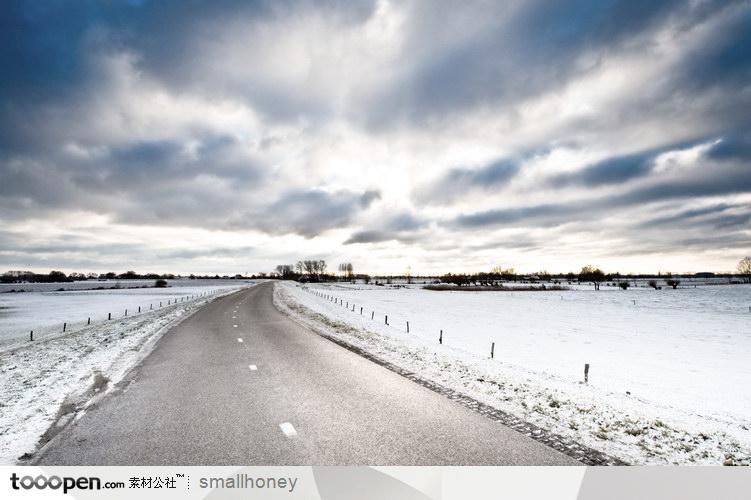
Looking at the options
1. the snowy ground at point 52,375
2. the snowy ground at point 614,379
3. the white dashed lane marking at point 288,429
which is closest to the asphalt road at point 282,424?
the white dashed lane marking at point 288,429

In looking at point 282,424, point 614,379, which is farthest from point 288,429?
point 614,379

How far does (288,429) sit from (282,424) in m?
0.30

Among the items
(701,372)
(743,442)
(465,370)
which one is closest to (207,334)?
(465,370)

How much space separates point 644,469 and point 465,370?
634 cm

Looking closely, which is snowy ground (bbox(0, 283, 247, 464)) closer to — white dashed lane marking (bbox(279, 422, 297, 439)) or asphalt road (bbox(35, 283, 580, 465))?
asphalt road (bbox(35, 283, 580, 465))

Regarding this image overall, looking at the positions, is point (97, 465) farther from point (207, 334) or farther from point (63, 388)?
point (207, 334)

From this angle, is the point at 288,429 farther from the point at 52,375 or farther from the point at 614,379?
the point at 614,379

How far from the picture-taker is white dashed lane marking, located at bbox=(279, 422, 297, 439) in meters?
6.42

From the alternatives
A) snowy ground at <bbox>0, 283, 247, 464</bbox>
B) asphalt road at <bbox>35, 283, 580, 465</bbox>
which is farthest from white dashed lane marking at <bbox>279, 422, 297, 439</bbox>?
snowy ground at <bbox>0, 283, 247, 464</bbox>

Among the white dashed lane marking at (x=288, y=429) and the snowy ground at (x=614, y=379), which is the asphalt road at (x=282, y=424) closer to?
→ the white dashed lane marking at (x=288, y=429)

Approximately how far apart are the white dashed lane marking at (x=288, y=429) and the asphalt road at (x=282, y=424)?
18 mm

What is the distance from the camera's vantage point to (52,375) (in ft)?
36.3

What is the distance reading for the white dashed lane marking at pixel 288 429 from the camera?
6418 millimetres

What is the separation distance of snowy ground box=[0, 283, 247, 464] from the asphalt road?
2.06 feet
